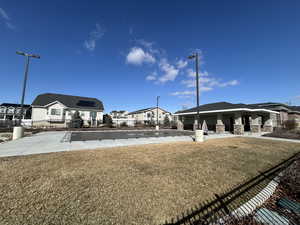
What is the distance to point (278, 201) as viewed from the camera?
2.94 metres

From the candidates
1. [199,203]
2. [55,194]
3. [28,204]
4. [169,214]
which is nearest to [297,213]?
[199,203]

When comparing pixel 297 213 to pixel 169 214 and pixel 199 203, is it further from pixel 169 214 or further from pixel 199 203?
pixel 169 214

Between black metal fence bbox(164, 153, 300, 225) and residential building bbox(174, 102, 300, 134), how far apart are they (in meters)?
15.3

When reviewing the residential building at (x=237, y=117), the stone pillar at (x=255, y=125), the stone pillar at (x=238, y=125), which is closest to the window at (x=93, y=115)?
the residential building at (x=237, y=117)

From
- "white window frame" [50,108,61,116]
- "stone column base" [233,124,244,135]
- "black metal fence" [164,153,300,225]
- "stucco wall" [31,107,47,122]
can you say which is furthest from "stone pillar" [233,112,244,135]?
"stucco wall" [31,107,47,122]

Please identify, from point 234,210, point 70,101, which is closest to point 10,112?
point 70,101

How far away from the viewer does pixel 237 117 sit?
17.1 m

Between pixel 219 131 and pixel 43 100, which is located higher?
pixel 43 100

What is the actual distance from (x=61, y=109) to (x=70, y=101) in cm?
397

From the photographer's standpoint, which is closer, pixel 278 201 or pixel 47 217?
pixel 47 217

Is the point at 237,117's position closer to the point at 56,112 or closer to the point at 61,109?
the point at 61,109

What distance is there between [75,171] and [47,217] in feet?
6.56

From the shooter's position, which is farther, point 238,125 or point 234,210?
point 238,125

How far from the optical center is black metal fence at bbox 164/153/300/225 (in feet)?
7.41
